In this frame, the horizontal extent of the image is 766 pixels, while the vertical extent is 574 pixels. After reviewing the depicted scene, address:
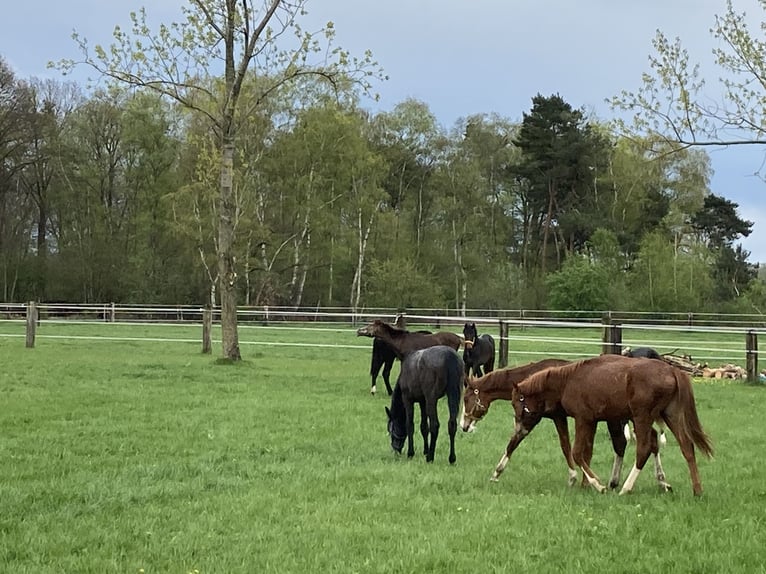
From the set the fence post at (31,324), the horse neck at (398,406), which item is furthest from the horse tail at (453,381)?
the fence post at (31,324)

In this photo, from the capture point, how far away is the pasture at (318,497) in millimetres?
4695

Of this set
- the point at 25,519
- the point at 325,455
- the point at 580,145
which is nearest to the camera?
the point at 25,519

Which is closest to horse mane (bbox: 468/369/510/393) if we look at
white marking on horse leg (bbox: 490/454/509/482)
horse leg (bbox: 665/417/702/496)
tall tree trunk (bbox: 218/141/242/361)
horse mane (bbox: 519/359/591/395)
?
horse mane (bbox: 519/359/591/395)

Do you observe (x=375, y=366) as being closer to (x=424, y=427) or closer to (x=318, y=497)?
(x=424, y=427)

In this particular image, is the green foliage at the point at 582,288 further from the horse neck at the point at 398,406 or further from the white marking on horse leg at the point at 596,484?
the white marking on horse leg at the point at 596,484

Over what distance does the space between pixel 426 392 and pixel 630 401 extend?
2268 millimetres

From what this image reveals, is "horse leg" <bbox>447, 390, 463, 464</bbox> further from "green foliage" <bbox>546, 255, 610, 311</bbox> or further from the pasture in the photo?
"green foliage" <bbox>546, 255, 610, 311</bbox>

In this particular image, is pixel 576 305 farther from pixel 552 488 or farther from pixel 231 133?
pixel 552 488

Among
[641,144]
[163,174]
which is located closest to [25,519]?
[641,144]

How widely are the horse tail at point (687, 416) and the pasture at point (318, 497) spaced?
439 millimetres

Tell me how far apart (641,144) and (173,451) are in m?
5.93

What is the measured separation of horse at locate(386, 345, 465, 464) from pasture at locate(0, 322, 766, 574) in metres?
0.27

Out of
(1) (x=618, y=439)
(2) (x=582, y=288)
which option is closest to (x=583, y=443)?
(1) (x=618, y=439)

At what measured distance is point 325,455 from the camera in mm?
7992
